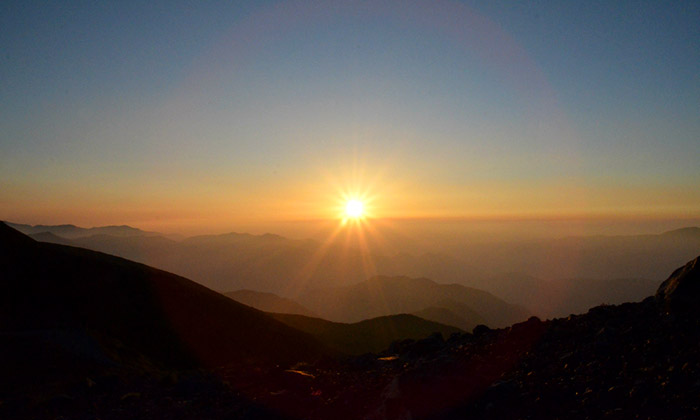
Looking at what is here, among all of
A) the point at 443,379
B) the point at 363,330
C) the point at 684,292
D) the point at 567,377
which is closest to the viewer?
the point at 567,377

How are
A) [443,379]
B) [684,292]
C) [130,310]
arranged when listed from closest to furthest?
[443,379] < [684,292] < [130,310]

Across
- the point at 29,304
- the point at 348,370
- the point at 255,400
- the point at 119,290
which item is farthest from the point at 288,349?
the point at 255,400

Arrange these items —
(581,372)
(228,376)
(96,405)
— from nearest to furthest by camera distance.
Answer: (581,372), (96,405), (228,376)

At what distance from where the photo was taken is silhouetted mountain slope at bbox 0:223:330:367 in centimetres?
3550

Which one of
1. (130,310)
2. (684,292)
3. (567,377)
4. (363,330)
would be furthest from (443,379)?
(363,330)

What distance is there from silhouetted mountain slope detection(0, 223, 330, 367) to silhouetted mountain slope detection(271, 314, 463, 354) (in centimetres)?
1870

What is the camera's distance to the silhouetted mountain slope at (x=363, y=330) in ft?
262

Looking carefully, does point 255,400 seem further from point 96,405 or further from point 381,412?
point 96,405

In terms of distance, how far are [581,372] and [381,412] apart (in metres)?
4.79

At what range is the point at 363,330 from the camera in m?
93.4

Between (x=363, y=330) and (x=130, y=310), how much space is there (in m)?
58.9

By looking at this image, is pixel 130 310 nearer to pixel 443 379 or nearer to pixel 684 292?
pixel 443 379

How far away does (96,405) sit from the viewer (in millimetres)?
12234

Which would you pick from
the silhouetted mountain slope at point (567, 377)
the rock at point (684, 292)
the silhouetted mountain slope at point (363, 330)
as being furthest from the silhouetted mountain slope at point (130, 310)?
the rock at point (684, 292)
